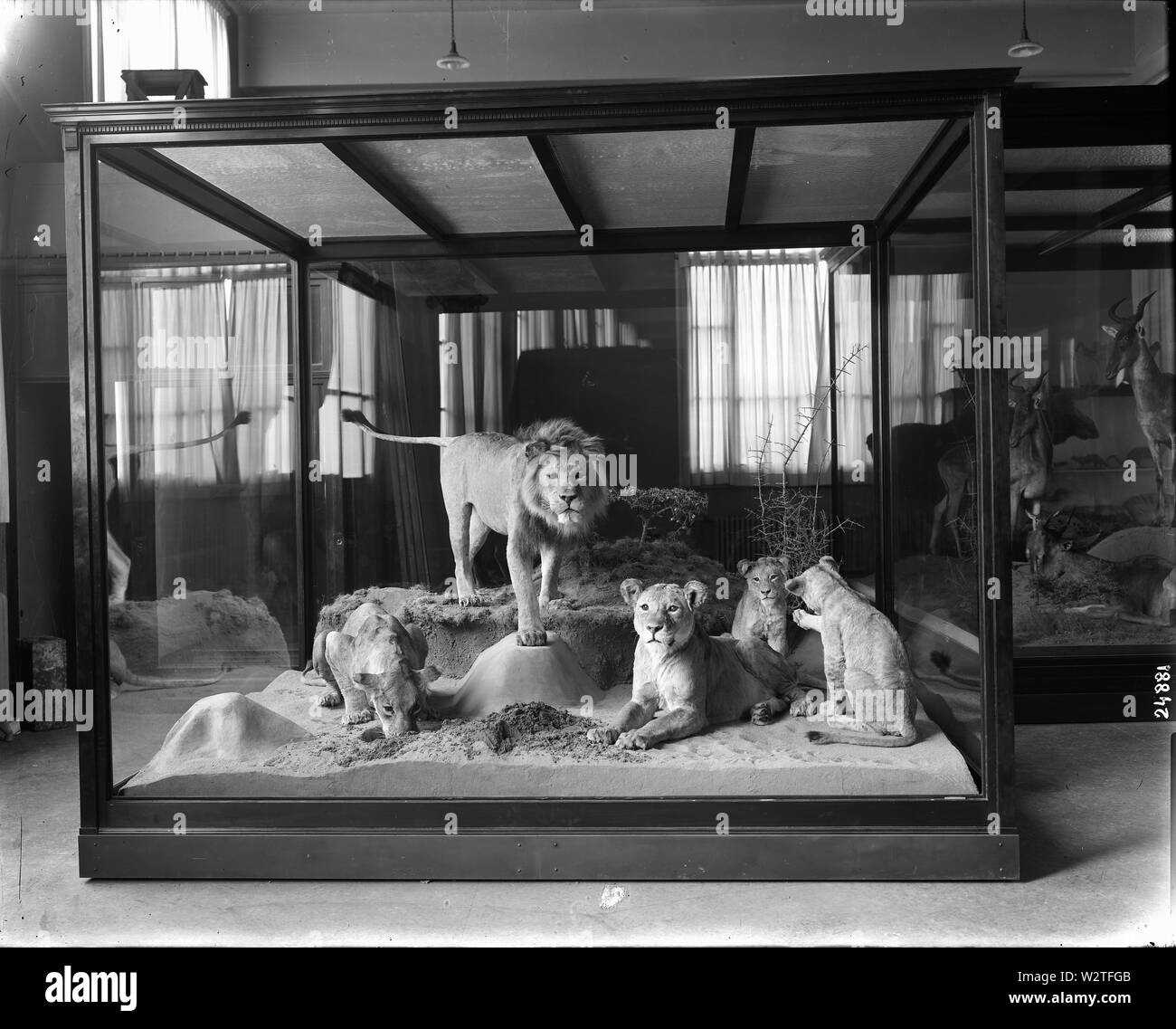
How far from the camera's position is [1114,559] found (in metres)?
5.23

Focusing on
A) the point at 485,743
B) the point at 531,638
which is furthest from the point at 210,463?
the point at 485,743

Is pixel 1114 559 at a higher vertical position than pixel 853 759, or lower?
higher

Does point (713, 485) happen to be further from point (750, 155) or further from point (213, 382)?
point (213, 382)

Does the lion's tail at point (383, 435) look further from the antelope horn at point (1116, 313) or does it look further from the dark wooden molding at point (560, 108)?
the antelope horn at point (1116, 313)

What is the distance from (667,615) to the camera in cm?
357

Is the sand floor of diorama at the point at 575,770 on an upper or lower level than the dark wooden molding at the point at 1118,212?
lower

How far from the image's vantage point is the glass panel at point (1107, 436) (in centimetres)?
512

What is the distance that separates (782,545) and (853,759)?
1.32m

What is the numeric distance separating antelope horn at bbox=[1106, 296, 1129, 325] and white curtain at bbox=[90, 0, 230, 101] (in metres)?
5.28

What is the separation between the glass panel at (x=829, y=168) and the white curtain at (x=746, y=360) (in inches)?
10.2

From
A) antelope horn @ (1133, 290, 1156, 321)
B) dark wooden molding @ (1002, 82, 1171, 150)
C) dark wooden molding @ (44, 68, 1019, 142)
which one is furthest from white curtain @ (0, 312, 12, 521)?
antelope horn @ (1133, 290, 1156, 321)

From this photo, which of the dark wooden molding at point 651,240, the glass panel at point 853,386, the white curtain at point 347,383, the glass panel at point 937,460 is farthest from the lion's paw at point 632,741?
the dark wooden molding at point 651,240

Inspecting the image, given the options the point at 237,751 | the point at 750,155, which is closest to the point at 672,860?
the point at 237,751

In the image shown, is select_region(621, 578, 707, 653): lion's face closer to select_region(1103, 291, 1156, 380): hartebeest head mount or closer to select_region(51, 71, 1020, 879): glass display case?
select_region(51, 71, 1020, 879): glass display case
